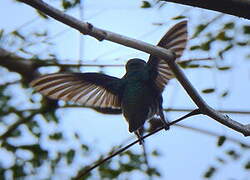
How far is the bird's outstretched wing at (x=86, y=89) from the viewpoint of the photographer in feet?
8.86

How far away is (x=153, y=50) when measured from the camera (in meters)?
1.87

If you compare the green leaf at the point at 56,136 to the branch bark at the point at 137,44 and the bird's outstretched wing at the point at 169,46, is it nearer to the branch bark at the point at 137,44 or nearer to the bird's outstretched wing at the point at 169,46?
the bird's outstretched wing at the point at 169,46

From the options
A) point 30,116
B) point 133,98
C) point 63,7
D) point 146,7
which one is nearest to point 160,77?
point 133,98

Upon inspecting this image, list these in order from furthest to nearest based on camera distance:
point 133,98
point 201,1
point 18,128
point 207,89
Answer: point 18,128
point 207,89
point 133,98
point 201,1

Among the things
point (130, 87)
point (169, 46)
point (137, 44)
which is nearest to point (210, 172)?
point (130, 87)

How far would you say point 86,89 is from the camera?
2879 mm

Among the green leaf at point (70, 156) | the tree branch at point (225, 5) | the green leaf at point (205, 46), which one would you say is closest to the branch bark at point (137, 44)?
the tree branch at point (225, 5)

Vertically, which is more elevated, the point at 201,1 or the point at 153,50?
the point at 201,1

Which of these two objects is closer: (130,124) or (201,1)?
(201,1)

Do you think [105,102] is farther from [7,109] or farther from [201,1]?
[7,109]

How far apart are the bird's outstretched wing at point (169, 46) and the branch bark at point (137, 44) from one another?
46cm

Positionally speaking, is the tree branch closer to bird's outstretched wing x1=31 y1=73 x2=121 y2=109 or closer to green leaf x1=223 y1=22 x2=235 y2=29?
bird's outstretched wing x1=31 y1=73 x2=121 y2=109

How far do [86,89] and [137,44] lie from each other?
3.52ft

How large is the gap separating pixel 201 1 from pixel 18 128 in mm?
2895
